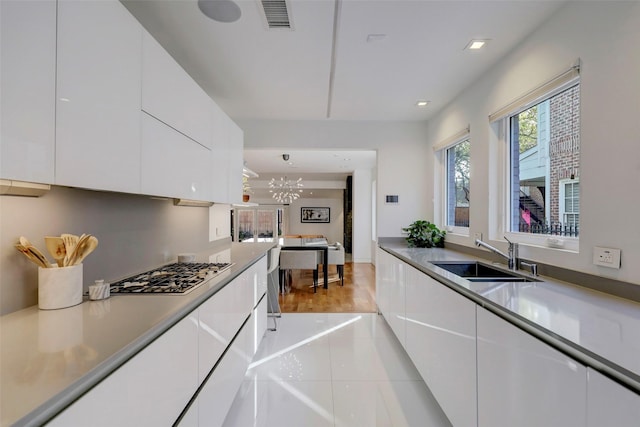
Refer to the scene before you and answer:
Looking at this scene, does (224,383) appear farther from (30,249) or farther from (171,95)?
(171,95)

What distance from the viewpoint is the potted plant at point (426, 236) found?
3.41 metres

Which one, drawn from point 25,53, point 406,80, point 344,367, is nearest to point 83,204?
point 25,53

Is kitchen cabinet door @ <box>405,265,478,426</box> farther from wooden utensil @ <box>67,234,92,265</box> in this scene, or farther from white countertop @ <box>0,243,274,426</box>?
wooden utensil @ <box>67,234,92,265</box>

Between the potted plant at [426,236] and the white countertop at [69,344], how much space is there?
106 inches

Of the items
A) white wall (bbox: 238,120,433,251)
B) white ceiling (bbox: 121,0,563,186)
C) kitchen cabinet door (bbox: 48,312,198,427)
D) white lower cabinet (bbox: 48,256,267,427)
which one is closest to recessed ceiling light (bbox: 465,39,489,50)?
white ceiling (bbox: 121,0,563,186)

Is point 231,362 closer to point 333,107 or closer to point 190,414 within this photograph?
point 190,414

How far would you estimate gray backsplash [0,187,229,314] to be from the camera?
3.60 feet

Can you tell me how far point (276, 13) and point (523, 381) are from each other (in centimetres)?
218

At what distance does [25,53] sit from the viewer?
877 mm

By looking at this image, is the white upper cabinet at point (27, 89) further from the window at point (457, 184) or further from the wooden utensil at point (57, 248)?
the window at point (457, 184)

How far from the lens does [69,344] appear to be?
82cm

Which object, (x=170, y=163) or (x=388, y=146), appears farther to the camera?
(x=388, y=146)

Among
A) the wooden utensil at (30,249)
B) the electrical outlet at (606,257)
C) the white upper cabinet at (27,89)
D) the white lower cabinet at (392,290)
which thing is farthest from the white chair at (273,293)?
the electrical outlet at (606,257)

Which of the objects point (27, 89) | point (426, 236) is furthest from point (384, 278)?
point (27, 89)
